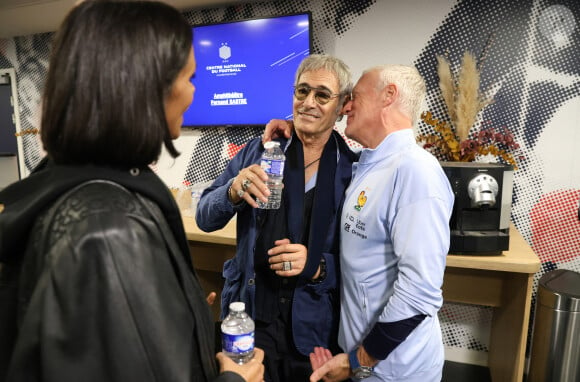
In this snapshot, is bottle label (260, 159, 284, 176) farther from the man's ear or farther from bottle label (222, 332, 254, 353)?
bottle label (222, 332, 254, 353)

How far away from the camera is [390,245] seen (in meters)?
1.21

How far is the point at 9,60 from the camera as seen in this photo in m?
3.90

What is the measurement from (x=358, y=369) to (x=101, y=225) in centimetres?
97

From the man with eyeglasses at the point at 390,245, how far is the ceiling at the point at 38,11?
2133mm

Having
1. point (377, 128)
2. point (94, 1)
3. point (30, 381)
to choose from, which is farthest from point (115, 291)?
point (377, 128)

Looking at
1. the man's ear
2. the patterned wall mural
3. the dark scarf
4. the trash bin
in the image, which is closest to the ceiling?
the patterned wall mural

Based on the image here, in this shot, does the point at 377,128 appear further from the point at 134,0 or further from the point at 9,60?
the point at 9,60

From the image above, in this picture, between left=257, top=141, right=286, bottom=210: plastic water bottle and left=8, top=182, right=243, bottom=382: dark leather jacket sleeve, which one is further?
left=257, top=141, right=286, bottom=210: plastic water bottle

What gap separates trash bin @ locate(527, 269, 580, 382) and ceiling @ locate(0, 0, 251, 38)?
2892 mm

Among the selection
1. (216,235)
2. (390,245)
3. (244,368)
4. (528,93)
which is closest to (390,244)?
(390,245)

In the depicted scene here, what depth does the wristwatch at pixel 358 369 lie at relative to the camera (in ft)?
3.98

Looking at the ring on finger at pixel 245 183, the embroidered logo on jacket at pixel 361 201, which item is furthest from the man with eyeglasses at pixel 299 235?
the embroidered logo on jacket at pixel 361 201

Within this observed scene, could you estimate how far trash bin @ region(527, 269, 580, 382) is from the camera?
2.11 metres

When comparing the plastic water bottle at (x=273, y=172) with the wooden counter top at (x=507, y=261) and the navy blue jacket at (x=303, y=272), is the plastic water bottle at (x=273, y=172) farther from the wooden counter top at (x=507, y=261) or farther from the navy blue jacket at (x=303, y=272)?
the wooden counter top at (x=507, y=261)
